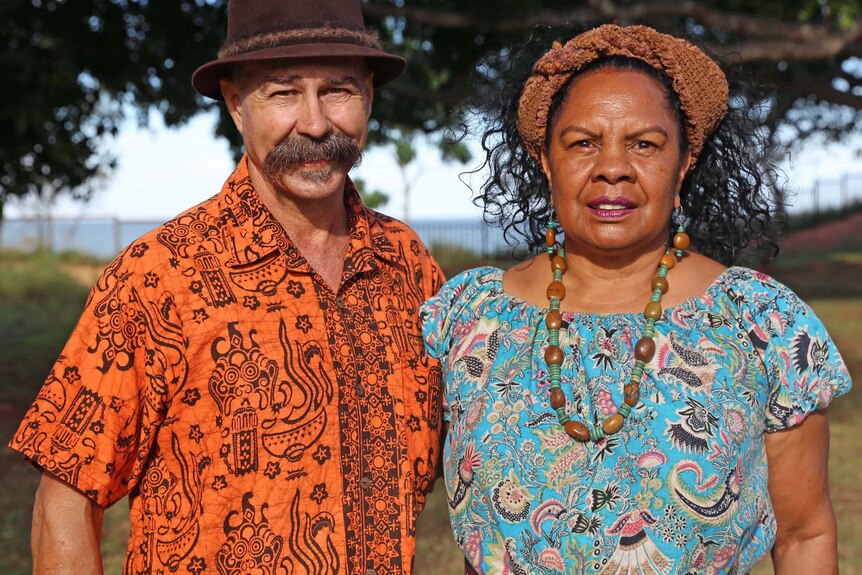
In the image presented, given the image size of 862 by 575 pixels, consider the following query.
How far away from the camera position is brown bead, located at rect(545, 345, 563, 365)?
277 cm

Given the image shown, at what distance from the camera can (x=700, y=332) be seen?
275 centimetres

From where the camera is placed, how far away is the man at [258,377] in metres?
2.68

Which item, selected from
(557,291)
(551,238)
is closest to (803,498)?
(557,291)

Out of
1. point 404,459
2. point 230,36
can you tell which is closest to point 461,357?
point 404,459

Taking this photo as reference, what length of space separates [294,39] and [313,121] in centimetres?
23

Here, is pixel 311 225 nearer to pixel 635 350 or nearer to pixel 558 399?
pixel 558 399

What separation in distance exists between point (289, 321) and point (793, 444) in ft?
4.57

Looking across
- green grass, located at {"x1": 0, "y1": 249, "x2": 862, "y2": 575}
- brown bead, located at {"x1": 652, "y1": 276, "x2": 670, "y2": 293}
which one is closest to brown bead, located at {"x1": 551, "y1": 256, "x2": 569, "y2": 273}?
brown bead, located at {"x1": 652, "y1": 276, "x2": 670, "y2": 293}

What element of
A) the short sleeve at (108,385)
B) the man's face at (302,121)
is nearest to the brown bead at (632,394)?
the man's face at (302,121)

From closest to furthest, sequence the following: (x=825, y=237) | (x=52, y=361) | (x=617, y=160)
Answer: (x=617, y=160), (x=52, y=361), (x=825, y=237)

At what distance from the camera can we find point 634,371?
106 inches

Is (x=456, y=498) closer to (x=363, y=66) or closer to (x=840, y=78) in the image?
(x=363, y=66)

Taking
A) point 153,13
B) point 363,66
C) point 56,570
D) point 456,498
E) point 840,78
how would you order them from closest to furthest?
1. point 56,570
2. point 456,498
3. point 363,66
4. point 153,13
5. point 840,78

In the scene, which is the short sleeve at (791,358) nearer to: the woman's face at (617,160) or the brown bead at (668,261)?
the brown bead at (668,261)
